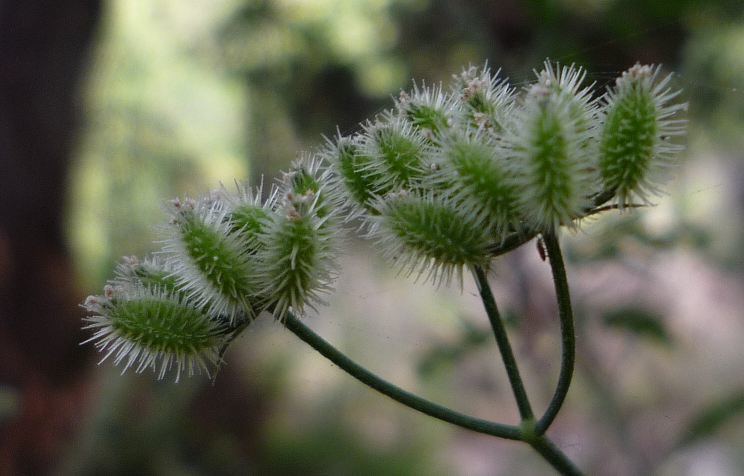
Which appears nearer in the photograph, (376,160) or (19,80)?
(376,160)

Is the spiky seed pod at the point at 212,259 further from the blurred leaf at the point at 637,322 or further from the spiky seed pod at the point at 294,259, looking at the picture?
the blurred leaf at the point at 637,322

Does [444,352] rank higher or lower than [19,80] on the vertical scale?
lower

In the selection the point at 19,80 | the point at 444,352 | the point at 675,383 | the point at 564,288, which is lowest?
the point at 564,288

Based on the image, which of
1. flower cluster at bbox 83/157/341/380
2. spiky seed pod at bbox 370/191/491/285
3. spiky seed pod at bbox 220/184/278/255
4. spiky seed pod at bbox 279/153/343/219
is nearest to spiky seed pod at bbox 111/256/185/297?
flower cluster at bbox 83/157/341/380

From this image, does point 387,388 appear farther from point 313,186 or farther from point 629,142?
point 629,142

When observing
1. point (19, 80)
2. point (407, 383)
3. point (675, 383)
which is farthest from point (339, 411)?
point (19, 80)

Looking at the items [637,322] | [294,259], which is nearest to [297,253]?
[294,259]

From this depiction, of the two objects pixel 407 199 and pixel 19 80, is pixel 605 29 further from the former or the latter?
pixel 19 80

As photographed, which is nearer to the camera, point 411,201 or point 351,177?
point 411,201
